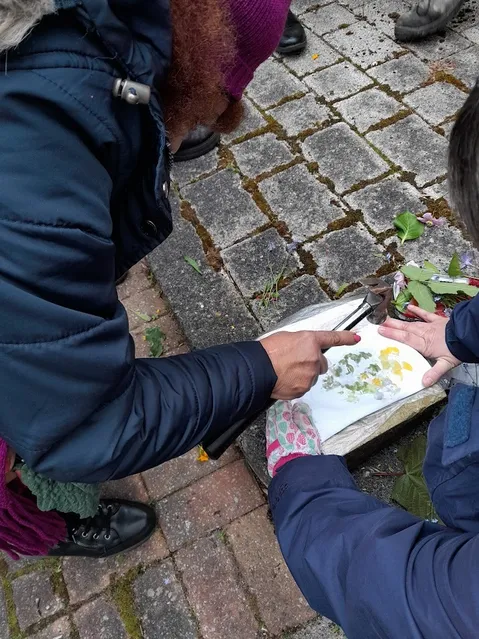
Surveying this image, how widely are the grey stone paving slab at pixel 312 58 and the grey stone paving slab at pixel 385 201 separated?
3.51ft

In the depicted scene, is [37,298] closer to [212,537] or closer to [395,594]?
[395,594]

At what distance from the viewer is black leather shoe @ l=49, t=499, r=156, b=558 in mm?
1952

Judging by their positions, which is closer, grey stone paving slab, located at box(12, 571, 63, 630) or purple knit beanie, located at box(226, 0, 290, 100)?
purple knit beanie, located at box(226, 0, 290, 100)

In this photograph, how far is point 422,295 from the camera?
2.24m

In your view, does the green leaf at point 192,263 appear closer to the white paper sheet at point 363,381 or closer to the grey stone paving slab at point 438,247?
the white paper sheet at point 363,381

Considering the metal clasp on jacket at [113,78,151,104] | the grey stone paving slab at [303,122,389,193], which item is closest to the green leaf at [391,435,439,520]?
the grey stone paving slab at [303,122,389,193]

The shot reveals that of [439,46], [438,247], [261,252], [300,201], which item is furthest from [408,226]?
[439,46]

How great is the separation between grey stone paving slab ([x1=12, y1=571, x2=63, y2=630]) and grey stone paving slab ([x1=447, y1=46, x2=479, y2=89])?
3.11m

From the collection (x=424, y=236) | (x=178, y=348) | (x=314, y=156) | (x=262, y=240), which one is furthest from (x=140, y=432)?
(x=314, y=156)

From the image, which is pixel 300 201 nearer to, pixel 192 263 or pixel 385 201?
pixel 385 201

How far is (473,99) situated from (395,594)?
100cm

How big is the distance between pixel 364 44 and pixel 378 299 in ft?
6.98

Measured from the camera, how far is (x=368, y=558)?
119 cm

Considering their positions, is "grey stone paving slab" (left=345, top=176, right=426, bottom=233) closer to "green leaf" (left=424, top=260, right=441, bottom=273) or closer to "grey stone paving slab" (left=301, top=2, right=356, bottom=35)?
"green leaf" (left=424, top=260, right=441, bottom=273)
